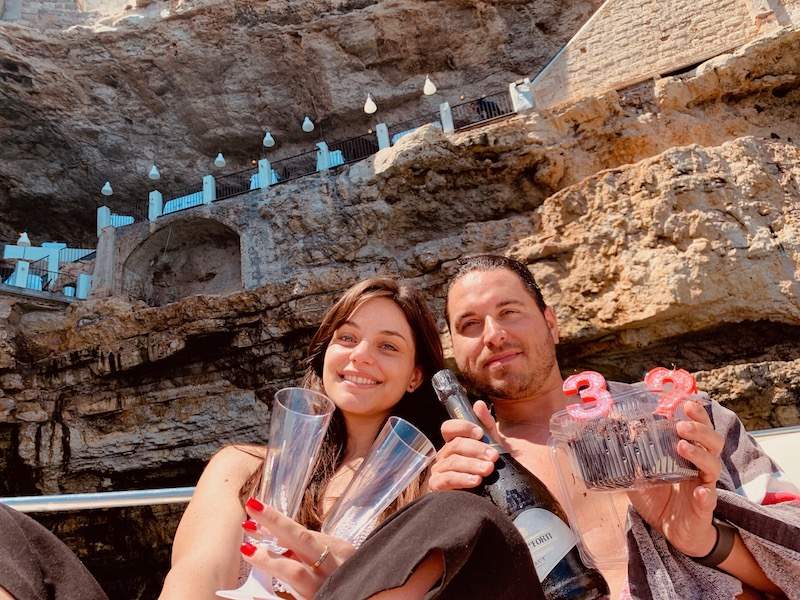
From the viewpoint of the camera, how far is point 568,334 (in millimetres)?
6297

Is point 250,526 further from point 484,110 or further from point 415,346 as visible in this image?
point 484,110

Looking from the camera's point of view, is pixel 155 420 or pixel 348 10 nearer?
pixel 155 420

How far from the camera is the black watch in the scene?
1.18 meters

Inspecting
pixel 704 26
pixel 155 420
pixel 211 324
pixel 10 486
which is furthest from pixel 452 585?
pixel 10 486

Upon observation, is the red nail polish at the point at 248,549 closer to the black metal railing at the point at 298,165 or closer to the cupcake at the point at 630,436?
the cupcake at the point at 630,436

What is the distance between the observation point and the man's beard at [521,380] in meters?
1.92

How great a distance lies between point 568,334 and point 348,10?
9.85m

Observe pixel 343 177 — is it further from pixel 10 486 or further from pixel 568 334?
pixel 10 486

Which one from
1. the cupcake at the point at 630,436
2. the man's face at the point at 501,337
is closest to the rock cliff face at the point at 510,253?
the man's face at the point at 501,337

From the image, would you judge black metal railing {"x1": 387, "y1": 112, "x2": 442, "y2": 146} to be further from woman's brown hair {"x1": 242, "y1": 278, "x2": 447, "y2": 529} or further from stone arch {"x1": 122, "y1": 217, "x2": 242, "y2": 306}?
woman's brown hair {"x1": 242, "y1": 278, "x2": 447, "y2": 529}

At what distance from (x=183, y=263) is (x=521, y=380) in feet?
40.2

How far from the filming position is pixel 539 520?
52.3 inches

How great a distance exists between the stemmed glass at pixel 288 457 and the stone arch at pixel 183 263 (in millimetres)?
11312

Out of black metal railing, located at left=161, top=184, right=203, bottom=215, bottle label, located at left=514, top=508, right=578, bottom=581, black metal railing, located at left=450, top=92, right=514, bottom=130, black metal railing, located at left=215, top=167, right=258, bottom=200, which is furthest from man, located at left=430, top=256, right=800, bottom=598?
black metal railing, located at left=215, top=167, right=258, bottom=200
